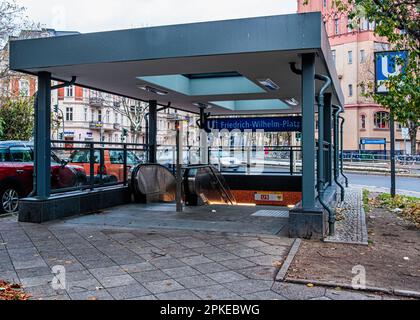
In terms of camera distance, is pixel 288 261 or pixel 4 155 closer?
pixel 288 261

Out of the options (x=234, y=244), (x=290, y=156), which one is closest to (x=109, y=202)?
(x=234, y=244)

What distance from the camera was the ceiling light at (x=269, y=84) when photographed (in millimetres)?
9219

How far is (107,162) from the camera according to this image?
420 inches

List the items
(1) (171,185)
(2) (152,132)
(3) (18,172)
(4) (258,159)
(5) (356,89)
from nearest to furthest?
1. (3) (18,172)
2. (2) (152,132)
3. (1) (171,185)
4. (4) (258,159)
5. (5) (356,89)

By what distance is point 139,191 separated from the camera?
11.4 m

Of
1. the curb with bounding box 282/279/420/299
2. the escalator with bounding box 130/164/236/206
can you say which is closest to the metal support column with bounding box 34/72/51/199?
the escalator with bounding box 130/164/236/206

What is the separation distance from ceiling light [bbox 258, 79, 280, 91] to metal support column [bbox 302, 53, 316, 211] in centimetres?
217

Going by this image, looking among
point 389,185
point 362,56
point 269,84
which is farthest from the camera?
point 362,56

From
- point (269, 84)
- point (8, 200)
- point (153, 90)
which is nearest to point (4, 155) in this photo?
point (8, 200)

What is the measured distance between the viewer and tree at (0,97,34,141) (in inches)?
899

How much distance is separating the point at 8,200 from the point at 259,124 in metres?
7.33

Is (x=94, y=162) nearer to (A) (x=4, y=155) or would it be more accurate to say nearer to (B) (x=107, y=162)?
(B) (x=107, y=162)
